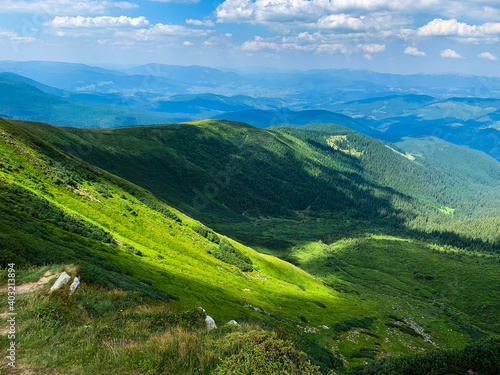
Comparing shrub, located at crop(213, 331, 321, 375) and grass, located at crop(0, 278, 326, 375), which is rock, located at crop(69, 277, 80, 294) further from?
shrub, located at crop(213, 331, 321, 375)

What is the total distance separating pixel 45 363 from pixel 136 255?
3812 centimetres

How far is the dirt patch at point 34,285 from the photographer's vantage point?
15.9 meters

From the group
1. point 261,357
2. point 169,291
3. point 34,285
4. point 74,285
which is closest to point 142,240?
point 169,291

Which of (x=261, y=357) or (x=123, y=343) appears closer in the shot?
(x=261, y=357)

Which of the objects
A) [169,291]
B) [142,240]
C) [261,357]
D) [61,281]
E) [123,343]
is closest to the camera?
[261,357]

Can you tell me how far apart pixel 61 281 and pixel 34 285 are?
169 cm

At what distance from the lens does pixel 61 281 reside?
16719 mm

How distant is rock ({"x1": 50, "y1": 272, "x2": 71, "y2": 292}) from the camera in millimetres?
16106

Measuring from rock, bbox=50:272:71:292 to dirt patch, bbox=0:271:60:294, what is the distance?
27.8 inches

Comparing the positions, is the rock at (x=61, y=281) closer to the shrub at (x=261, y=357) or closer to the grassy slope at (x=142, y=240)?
the shrub at (x=261, y=357)

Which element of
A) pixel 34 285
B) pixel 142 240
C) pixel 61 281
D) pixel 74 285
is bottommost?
pixel 142 240

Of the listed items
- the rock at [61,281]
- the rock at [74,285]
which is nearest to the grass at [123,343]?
the rock at [61,281]

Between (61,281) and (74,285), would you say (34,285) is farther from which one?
(74,285)

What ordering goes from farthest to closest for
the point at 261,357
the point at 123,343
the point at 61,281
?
the point at 61,281 → the point at 123,343 → the point at 261,357
